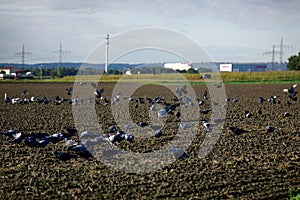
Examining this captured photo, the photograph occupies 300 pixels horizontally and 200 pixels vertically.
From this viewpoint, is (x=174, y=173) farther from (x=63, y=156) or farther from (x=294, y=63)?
(x=294, y=63)

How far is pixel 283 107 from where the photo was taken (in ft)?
57.0

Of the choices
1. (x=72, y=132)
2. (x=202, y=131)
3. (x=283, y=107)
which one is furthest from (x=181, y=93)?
(x=72, y=132)

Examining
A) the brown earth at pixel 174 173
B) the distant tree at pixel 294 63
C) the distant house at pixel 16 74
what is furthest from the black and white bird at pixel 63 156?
the distant tree at pixel 294 63

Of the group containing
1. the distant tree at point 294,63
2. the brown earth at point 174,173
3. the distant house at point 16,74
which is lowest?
the brown earth at point 174,173

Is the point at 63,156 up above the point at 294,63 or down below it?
below

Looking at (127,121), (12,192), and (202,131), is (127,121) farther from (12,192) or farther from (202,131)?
(12,192)

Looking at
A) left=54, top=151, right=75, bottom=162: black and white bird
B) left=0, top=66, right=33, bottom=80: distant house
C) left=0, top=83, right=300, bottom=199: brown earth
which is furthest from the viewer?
left=0, top=66, right=33, bottom=80: distant house

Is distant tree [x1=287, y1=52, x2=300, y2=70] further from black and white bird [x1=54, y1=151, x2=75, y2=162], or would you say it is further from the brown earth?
black and white bird [x1=54, y1=151, x2=75, y2=162]

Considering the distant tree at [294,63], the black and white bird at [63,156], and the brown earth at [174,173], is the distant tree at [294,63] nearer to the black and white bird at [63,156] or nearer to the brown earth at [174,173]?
the brown earth at [174,173]

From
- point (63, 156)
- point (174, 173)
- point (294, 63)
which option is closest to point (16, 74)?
point (294, 63)

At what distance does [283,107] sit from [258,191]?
473 inches

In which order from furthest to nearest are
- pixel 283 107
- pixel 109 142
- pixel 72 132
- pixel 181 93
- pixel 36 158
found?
pixel 181 93, pixel 283 107, pixel 72 132, pixel 109 142, pixel 36 158

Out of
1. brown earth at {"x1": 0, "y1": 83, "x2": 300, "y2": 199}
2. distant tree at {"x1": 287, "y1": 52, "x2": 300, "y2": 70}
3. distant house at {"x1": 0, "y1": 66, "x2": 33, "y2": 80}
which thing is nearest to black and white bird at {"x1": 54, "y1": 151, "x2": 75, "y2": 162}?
brown earth at {"x1": 0, "y1": 83, "x2": 300, "y2": 199}

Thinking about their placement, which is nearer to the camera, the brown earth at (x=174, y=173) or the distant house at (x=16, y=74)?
the brown earth at (x=174, y=173)
